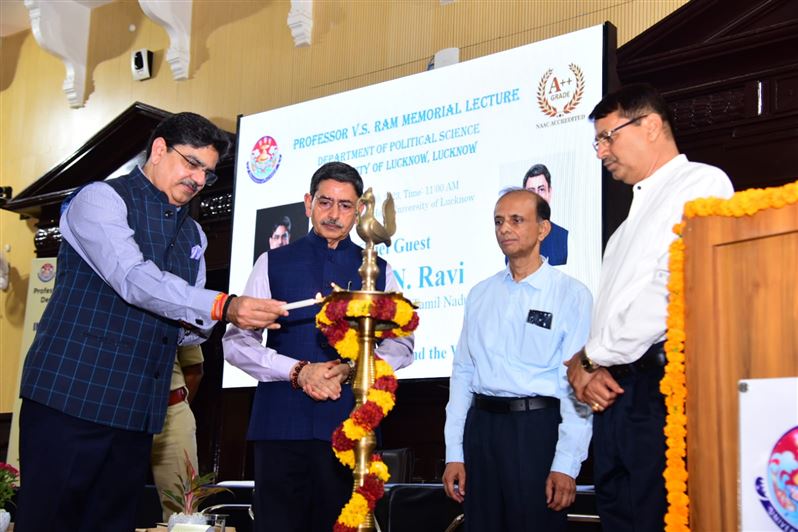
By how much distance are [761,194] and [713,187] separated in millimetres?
615

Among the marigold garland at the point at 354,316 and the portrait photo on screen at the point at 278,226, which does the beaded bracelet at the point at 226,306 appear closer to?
the marigold garland at the point at 354,316

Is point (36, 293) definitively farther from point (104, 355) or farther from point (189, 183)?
point (104, 355)

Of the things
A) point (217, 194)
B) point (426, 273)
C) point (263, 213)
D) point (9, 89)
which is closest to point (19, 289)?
point (9, 89)

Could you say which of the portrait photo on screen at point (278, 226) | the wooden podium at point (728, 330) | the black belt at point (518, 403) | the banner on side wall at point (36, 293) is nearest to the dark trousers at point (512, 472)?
the black belt at point (518, 403)

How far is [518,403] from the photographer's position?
8.94 ft

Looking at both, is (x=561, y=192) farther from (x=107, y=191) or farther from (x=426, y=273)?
(x=107, y=191)

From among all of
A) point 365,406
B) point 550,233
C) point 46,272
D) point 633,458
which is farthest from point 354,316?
point 46,272

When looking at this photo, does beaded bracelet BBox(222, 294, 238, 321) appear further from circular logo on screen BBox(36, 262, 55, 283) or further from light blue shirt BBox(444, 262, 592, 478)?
circular logo on screen BBox(36, 262, 55, 283)

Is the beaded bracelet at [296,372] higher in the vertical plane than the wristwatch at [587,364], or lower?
lower

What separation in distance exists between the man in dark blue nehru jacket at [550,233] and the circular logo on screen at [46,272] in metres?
4.26

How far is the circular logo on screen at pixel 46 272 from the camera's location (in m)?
6.93

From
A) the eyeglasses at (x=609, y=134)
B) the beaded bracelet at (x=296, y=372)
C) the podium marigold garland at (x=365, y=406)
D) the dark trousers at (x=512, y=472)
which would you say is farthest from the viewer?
the dark trousers at (x=512, y=472)

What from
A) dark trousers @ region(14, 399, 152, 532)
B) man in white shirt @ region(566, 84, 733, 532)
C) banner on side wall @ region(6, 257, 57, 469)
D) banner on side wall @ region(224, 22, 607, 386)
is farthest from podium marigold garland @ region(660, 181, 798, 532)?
banner on side wall @ region(6, 257, 57, 469)

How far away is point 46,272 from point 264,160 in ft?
8.43
